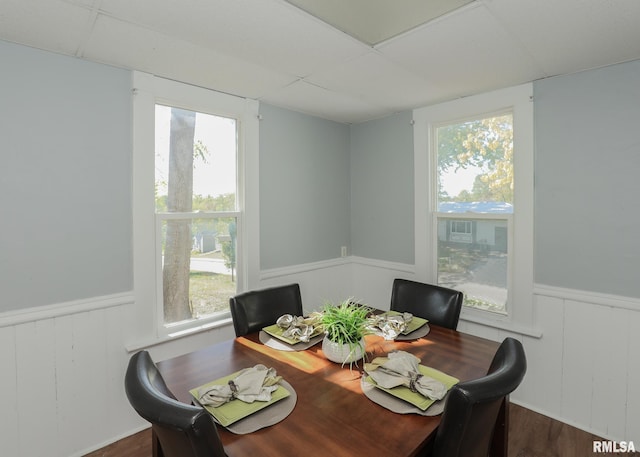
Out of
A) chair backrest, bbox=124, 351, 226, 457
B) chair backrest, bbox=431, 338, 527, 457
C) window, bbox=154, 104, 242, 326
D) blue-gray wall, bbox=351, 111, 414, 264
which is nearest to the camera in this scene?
chair backrest, bbox=124, 351, 226, 457

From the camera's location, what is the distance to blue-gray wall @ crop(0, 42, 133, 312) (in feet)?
5.67

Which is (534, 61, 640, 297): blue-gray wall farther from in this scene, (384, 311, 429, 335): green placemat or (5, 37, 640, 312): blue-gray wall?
(384, 311, 429, 335): green placemat

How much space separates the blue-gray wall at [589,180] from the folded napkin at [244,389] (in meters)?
2.01

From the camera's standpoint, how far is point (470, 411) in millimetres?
950

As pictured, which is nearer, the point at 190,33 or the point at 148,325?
the point at 190,33

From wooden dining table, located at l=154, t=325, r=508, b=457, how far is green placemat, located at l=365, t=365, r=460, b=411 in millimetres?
49

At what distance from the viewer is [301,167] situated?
10.1 ft

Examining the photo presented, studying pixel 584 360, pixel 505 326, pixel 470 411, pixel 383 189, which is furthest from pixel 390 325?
pixel 383 189

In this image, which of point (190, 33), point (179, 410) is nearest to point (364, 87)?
point (190, 33)

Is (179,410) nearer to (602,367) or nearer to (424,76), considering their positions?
(424,76)

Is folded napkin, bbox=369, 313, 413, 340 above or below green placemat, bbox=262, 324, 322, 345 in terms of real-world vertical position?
above

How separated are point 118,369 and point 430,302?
200cm

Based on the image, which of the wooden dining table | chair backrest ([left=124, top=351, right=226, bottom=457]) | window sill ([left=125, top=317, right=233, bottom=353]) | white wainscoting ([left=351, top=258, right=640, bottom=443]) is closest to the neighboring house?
white wainscoting ([left=351, top=258, right=640, bottom=443])

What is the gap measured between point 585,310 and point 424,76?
5.98 feet
